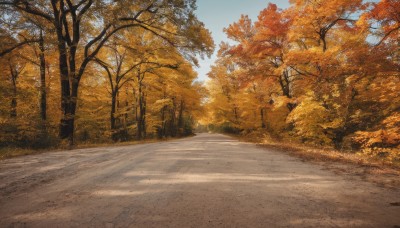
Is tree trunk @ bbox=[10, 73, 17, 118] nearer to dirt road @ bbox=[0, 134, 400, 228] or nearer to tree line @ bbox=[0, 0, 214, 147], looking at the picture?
tree line @ bbox=[0, 0, 214, 147]

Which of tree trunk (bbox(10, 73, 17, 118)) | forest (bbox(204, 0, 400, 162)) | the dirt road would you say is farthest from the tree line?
the dirt road

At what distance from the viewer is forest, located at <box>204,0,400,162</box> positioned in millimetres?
7406

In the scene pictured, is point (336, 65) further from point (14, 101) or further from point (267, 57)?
point (14, 101)

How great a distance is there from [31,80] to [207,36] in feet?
40.2

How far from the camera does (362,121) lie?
11781mm

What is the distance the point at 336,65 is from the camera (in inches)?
365

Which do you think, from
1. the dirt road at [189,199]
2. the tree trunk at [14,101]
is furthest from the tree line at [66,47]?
the dirt road at [189,199]

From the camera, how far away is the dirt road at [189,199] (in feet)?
8.05

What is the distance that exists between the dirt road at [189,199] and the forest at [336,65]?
4.40 m

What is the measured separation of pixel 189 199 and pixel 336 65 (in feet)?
30.3

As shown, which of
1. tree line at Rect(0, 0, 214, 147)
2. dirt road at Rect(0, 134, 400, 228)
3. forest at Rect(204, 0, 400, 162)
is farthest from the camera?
tree line at Rect(0, 0, 214, 147)

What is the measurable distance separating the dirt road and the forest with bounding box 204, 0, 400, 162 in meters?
4.40

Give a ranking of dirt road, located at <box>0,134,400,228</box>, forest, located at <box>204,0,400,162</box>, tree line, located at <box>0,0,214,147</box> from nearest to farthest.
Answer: dirt road, located at <box>0,134,400,228</box> < forest, located at <box>204,0,400,162</box> < tree line, located at <box>0,0,214,147</box>

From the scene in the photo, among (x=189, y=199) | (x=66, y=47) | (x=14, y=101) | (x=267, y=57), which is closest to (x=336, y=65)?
(x=267, y=57)
